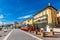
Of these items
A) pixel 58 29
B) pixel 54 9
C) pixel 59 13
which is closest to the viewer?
pixel 58 29

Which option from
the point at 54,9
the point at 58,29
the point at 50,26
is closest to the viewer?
the point at 58,29

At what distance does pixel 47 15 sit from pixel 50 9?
3.21 m

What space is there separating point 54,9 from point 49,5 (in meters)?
3.04

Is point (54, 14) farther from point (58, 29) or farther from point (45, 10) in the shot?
point (58, 29)

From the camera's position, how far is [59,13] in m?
72.6

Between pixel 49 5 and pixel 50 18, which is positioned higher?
pixel 49 5

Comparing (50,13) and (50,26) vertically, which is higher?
(50,13)

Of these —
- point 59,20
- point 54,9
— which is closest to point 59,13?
point 59,20

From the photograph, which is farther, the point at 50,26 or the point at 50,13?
the point at 50,13

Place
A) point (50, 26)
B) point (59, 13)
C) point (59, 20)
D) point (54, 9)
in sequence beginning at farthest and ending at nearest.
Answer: point (54, 9), point (59, 20), point (59, 13), point (50, 26)

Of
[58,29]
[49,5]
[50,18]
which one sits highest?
[49,5]

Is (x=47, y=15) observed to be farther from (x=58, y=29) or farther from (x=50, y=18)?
(x=58, y=29)

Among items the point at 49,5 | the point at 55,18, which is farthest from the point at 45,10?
the point at 55,18

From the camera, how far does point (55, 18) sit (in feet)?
259
